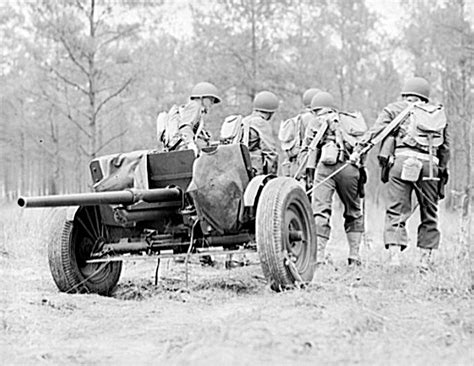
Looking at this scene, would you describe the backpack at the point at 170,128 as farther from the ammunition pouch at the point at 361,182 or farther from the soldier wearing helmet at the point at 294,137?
the ammunition pouch at the point at 361,182

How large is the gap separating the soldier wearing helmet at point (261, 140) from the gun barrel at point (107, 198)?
2.08 m

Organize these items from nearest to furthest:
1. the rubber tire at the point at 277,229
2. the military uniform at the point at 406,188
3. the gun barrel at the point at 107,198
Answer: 1. the gun barrel at the point at 107,198
2. the rubber tire at the point at 277,229
3. the military uniform at the point at 406,188

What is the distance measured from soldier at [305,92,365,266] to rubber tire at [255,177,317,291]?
198 cm

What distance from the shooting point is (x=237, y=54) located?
17594 mm

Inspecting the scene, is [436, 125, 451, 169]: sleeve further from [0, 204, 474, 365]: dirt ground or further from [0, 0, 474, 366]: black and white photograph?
[0, 204, 474, 365]: dirt ground

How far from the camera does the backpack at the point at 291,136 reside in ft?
30.7

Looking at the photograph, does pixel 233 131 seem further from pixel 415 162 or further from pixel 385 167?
pixel 415 162

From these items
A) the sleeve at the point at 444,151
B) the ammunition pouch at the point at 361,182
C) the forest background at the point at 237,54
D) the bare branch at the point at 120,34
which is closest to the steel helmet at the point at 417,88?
the sleeve at the point at 444,151

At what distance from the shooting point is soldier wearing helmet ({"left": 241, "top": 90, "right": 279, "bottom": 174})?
8.20 meters

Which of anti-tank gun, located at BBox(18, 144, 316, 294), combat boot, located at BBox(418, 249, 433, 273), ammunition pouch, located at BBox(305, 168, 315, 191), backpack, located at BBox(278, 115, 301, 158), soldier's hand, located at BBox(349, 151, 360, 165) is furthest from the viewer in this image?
backpack, located at BBox(278, 115, 301, 158)

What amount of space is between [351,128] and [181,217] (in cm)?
292

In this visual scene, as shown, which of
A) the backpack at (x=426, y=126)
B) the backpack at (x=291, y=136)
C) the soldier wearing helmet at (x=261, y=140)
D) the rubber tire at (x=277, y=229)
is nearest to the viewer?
the rubber tire at (x=277, y=229)

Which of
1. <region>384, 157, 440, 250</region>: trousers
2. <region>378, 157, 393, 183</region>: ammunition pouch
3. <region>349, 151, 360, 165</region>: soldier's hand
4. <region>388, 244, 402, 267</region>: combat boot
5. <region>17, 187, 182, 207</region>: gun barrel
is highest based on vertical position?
<region>349, 151, 360, 165</region>: soldier's hand

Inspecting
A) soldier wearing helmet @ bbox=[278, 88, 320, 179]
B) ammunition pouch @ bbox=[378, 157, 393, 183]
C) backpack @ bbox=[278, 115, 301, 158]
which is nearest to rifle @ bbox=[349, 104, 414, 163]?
ammunition pouch @ bbox=[378, 157, 393, 183]
